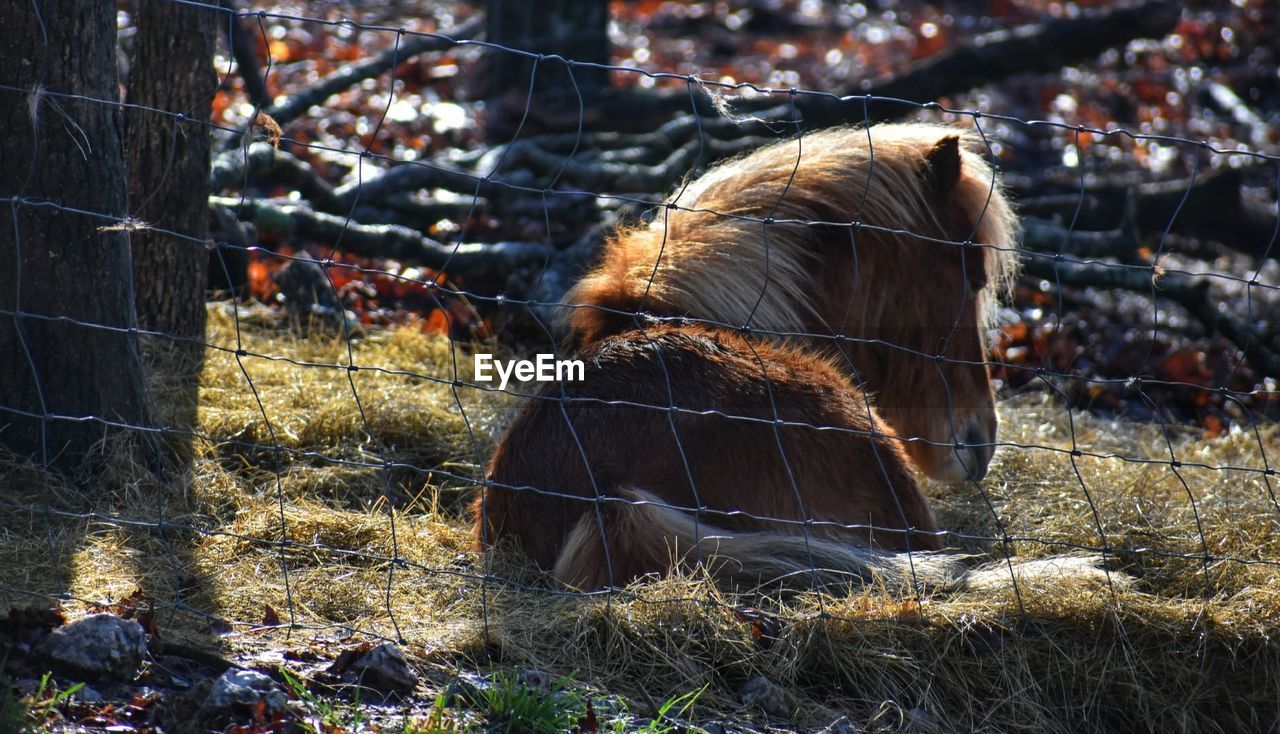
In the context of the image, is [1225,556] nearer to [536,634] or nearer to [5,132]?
[536,634]

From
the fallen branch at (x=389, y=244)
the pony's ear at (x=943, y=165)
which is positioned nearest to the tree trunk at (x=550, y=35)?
the fallen branch at (x=389, y=244)

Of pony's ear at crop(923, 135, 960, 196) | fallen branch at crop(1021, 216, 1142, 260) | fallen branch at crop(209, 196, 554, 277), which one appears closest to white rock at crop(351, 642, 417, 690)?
pony's ear at crop(923, 135, 960, 196)

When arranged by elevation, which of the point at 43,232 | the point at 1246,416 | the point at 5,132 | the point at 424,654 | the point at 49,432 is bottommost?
the point at 1246,416

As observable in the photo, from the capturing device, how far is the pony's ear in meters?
4.08

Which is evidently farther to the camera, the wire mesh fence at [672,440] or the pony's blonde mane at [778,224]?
the pony's blonde mane at [778,224]

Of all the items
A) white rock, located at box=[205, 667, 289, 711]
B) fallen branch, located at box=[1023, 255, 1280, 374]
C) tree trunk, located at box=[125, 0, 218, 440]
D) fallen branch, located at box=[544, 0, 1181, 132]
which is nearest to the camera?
white rock, located at box=[205, 667, 289, 711]

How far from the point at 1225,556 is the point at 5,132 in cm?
382

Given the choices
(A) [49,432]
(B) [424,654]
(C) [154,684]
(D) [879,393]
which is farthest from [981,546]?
(A) [49,432]

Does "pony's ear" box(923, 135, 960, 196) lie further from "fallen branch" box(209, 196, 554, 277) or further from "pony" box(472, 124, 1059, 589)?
"fallen branch" box(209, 196, 554, 277)

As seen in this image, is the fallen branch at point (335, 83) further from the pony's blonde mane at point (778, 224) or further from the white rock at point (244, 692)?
the white rock at point (244, 692)

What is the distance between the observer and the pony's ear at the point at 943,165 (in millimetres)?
4082

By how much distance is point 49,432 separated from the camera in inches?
149

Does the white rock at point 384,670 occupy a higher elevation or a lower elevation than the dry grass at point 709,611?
higher

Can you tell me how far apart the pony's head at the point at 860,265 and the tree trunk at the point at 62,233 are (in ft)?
4.84
